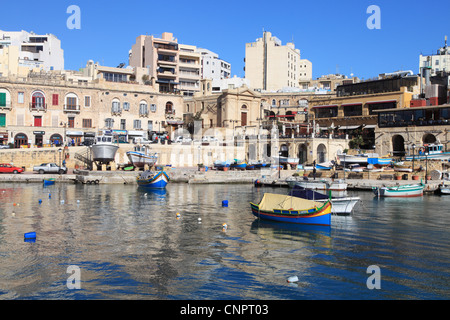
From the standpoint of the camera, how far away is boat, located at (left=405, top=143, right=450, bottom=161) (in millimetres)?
49891

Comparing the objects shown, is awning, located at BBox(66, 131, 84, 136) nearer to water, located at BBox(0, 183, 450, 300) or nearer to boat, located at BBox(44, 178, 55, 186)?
boat, located at BBox(44, 178, 55, 186)

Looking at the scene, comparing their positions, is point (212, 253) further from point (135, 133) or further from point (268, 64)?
point (268, 64)

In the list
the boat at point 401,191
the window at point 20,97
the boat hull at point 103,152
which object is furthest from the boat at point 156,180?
the window at point 20,97

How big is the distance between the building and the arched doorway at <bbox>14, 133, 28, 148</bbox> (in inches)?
2147

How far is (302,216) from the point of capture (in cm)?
2494

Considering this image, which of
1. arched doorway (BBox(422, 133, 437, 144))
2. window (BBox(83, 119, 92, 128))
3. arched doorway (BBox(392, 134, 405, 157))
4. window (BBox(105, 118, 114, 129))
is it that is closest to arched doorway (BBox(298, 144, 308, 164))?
arched doorway (BBox(392, 134, 405, 157))

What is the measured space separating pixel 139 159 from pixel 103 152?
440cm

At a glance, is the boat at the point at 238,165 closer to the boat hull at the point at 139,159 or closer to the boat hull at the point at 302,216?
the boat hull at the point at 139,159

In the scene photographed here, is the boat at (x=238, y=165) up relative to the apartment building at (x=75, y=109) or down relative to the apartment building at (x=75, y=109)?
down

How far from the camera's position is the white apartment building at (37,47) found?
86.9 meters

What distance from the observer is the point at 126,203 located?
3400 centimetres

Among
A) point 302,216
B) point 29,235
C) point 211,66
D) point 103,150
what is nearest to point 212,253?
point 302,216

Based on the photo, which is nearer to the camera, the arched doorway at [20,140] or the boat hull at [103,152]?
the boat hull at [103,152]

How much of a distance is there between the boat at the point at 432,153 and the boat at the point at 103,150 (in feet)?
116
